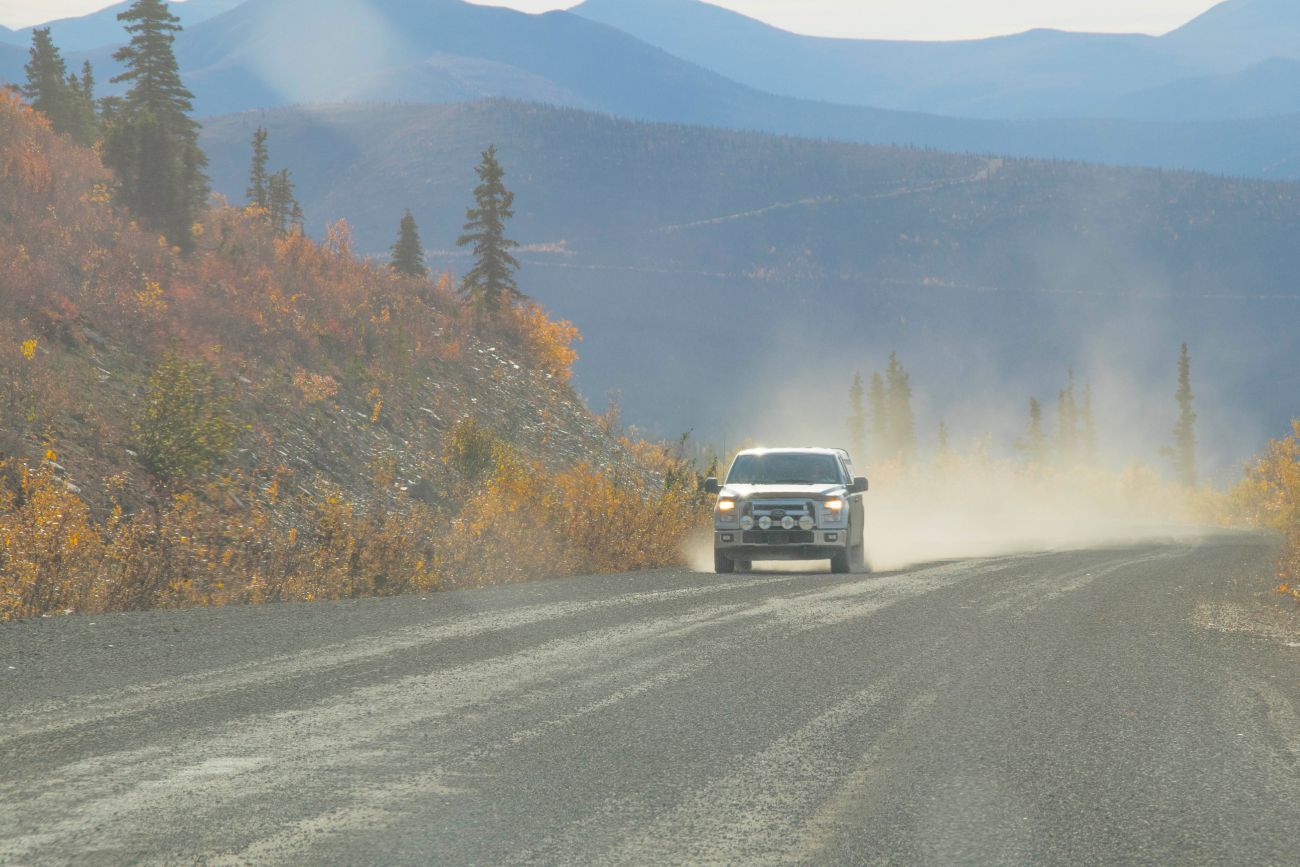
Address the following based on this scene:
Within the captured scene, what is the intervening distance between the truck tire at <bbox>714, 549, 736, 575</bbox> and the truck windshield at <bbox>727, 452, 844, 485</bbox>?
150 centimetres

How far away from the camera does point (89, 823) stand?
5.51 metres

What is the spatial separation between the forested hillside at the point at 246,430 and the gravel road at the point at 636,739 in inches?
102

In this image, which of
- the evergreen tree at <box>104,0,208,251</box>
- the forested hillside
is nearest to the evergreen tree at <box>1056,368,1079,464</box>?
the forested hillside

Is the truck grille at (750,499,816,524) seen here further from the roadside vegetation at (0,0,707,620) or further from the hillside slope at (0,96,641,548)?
the hillside slope at (0,96,641,548)

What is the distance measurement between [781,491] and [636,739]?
12.9 meters

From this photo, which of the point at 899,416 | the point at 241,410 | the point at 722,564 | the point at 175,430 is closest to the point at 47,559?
the point at 175,430

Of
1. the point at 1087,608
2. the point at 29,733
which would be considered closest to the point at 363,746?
the point at 29,733

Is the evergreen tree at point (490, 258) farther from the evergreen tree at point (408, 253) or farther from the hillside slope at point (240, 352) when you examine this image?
the evergreen tree at point (408, 253)

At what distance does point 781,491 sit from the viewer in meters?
20.2

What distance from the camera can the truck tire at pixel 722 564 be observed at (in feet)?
66.4

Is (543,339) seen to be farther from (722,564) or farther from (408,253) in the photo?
(722,564)

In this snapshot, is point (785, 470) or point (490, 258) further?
point (490, 258)

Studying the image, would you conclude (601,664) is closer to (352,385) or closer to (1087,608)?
(1087,608)

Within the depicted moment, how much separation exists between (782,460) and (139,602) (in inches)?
447
